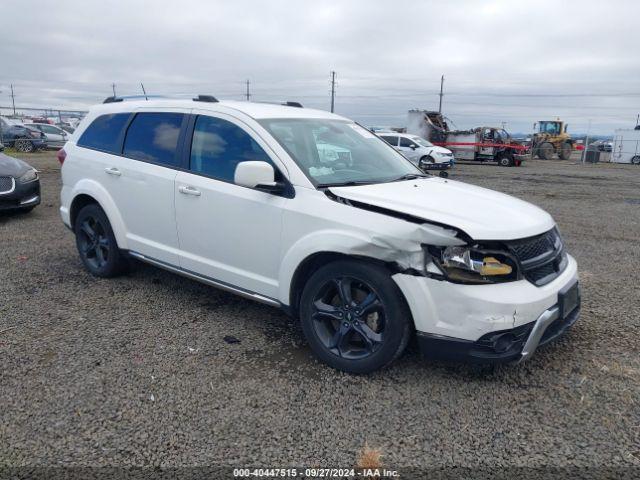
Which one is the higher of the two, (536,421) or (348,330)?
(348,330)

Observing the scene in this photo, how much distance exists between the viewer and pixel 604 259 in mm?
6477

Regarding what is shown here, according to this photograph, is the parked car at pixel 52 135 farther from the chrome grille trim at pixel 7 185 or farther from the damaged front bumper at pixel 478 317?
the damaged front bumper at pixel 478 317

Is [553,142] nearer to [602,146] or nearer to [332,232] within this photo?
[602,146]

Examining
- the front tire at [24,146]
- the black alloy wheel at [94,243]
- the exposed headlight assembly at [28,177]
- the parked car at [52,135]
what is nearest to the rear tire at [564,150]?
the parked car at [52,135]

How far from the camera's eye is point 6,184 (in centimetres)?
794

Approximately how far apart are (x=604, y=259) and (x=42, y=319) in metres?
6.29

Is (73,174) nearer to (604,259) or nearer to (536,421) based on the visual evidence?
(536,421)

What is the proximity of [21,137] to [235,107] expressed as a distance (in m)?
25.1

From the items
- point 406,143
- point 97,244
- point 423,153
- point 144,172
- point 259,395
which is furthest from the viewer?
point 406,143

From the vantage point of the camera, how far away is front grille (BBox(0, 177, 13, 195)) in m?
7.89

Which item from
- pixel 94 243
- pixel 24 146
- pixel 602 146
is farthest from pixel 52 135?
pixel 602 146

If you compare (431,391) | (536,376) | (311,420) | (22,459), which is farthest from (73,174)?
(536,376)

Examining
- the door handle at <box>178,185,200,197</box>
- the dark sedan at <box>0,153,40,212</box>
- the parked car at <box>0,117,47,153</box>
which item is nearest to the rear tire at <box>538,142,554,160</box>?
the parked car at <box>0,117,47,153</box>

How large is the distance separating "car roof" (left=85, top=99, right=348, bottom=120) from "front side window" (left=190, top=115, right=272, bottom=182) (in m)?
0.13
